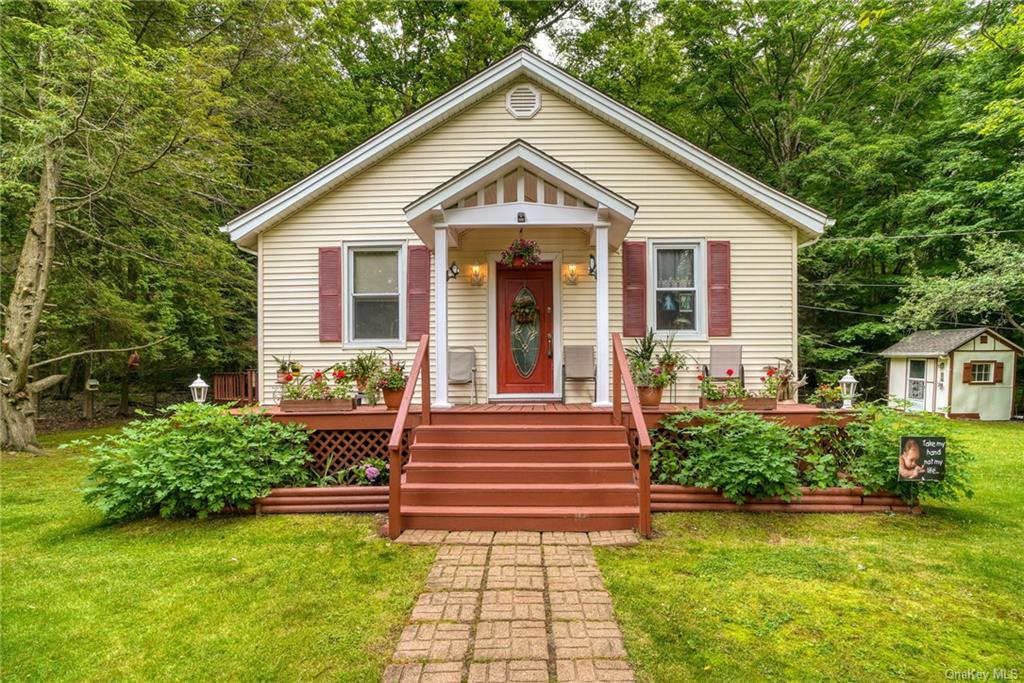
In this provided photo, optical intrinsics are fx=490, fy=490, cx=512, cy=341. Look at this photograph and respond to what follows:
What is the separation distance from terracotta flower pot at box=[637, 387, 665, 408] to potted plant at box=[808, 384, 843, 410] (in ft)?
7.70

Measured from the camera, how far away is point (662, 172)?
7.67 metres

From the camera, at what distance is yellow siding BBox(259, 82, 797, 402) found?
754 cm

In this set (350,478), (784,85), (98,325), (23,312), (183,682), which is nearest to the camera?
(183,682)

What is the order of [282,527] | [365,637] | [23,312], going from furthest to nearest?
[23,312] → [282,527] → [365,637]

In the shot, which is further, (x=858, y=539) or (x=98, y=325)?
(x=98, y=325)

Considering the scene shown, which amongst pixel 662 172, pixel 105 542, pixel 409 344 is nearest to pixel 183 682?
pixel 105 542

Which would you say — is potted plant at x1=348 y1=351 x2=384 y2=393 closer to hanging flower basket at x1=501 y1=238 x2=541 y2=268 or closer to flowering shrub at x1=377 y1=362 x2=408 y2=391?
flowering shrub at x1=377 y1=362 x2=408 y2=391

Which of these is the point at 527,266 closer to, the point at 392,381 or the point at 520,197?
the point at 520,197

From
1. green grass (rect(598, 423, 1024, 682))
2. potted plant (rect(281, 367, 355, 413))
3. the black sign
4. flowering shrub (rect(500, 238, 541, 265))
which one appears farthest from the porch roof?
the black sign

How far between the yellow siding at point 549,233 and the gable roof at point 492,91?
6.0 inches

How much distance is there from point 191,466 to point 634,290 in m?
6.11

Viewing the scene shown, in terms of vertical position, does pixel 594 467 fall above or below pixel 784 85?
below

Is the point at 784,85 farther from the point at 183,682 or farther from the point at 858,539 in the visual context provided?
the point at 183,682

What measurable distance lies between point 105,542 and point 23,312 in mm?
7101
